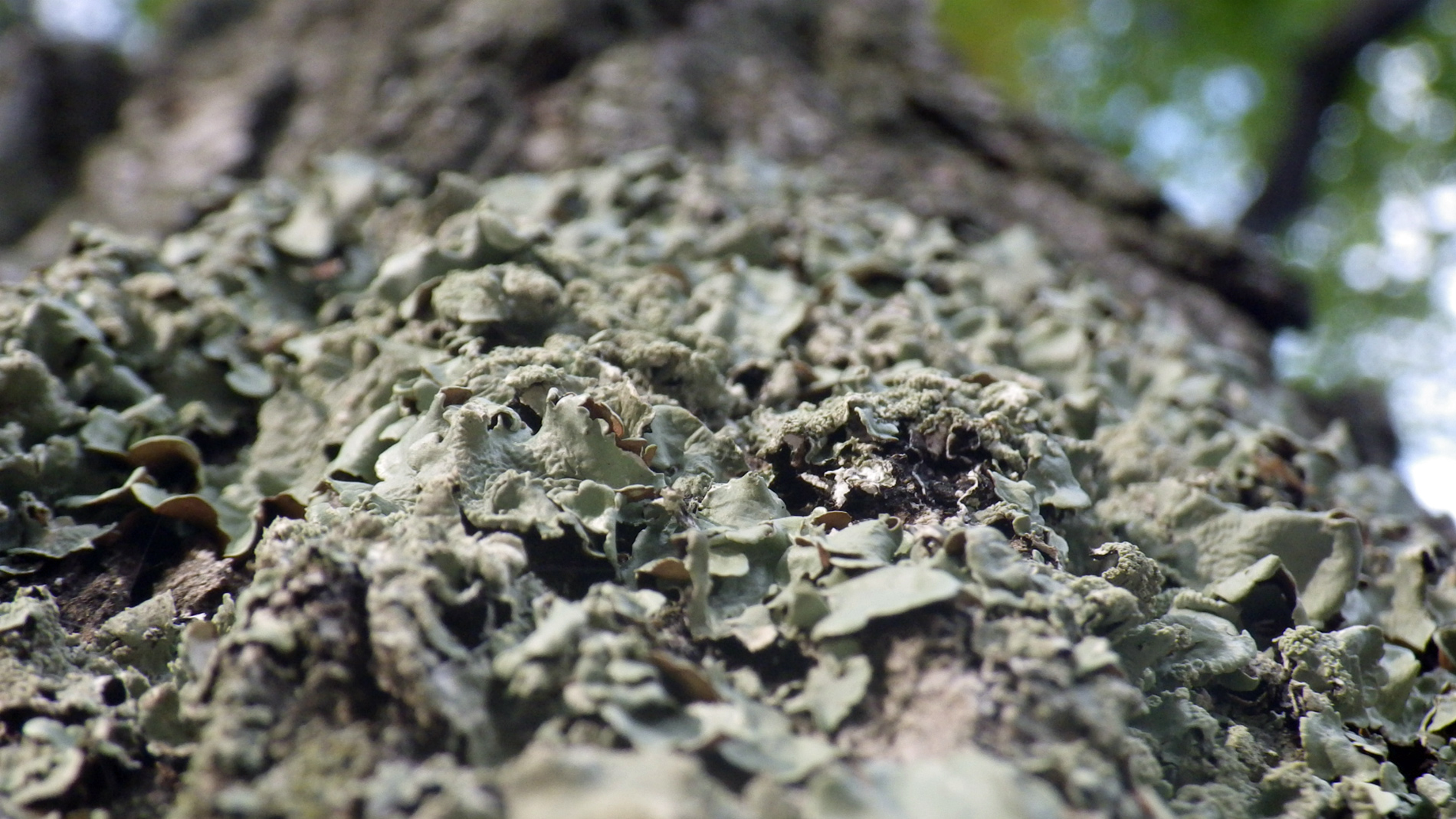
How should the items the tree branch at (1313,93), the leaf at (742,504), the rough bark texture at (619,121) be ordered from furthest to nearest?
the tree branch at (1313,93), the rough bark texture at (619,121), the leaf at (742,504)

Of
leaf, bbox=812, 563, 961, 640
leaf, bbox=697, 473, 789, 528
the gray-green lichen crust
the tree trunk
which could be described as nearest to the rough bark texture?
the tree trunk

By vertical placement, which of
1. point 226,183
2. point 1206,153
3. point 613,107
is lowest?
point 1206,153

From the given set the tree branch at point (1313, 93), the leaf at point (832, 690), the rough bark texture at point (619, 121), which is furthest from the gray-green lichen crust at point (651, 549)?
the tree branch at point (1313, 93)

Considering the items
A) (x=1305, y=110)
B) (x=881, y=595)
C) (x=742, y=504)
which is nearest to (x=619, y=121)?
(x=742, y=504)

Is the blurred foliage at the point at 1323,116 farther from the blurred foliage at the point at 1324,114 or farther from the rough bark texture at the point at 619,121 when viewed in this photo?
the rough bark texture at the point at 619,121

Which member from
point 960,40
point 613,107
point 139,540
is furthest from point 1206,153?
point 139,540

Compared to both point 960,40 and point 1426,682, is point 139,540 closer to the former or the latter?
point 1426,682

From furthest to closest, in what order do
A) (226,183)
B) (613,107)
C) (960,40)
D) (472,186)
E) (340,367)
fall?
1. (960,40)
2. (613,107)
3. (226,183)
4. (472,186)
5. (340,367)
